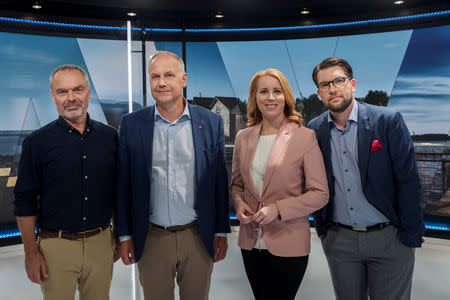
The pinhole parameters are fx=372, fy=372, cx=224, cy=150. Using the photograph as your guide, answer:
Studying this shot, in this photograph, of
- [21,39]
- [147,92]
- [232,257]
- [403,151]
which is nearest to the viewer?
[403,151]

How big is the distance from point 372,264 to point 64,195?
181 cm

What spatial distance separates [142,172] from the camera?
2084 millimetres

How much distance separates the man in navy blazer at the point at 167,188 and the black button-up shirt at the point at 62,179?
158mm

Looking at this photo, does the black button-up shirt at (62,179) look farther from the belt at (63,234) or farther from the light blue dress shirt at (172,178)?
the light blue dress shirt at (172,178)

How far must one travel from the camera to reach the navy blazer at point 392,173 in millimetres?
2068

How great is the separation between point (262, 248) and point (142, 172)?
79 cm

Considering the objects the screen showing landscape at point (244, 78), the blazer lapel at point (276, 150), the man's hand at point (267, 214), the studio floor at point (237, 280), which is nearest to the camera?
the man's hand at point (267, 214)

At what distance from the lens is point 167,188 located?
2.11 meters

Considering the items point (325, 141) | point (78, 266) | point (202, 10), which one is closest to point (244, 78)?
point (202, 10)

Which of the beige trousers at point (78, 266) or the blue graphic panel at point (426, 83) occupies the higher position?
the blue graphic panel at point (426, 83)

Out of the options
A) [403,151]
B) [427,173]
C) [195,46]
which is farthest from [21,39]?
[427,173]

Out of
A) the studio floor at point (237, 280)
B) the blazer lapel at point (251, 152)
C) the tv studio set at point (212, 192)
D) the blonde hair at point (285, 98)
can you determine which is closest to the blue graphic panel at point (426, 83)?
the studio floor at point (237, 280)

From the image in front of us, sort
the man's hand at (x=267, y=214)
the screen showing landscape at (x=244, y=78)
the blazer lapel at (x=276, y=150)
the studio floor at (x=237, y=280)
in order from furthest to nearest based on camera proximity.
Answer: the screen showing landscape at (x=244, y=78) → the studio floor at (x=237, y=280) → the blazer lapel at (x=276, y=150) → the man's hand at (x=267, y=214)

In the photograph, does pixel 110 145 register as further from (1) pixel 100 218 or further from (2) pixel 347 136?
(2) pixel 347 136
